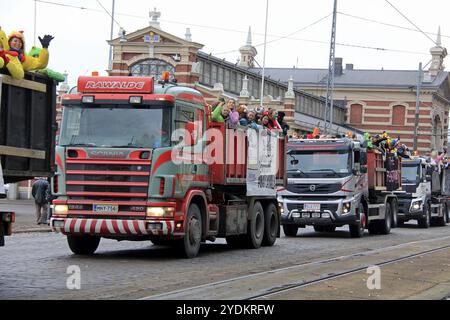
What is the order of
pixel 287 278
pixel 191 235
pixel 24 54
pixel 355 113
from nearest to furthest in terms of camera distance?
pixel 24 54 → pixel 287 278 → pixel 191 235 → pixel 355 113

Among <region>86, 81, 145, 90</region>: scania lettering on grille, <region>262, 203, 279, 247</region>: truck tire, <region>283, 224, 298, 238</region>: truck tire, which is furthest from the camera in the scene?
<region>283, 224, 298, 238</region>: truck tire

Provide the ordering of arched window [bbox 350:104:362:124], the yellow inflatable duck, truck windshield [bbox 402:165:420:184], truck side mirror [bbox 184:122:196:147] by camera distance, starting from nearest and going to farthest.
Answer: the yellow inflatable duck < truck side mirror [bbox 184:122:196:147] < truck windshield [bbox 402:165:420:184] < arched window [bbox 350:104:362:124]

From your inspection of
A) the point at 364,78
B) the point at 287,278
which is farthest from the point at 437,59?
the point at 287,278

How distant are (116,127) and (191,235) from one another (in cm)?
250

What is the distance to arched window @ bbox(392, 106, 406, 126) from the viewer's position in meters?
99.2

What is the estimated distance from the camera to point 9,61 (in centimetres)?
1080

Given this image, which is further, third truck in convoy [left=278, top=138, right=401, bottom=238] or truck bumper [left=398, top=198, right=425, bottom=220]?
truck bumper [left=398, top=198, right=425, bottom=220]

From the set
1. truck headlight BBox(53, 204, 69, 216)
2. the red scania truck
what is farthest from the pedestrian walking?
truck headlight BBox(53, 204, 69, 216)

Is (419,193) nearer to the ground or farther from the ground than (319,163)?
nearer to the ground

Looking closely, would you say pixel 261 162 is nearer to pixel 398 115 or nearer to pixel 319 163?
pixel 319 163

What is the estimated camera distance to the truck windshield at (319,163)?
25188mm

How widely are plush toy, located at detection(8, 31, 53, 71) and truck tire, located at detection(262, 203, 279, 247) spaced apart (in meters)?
10.5

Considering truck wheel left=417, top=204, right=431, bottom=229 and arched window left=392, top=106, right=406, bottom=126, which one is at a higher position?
arched window left=392, top=106, right=406, bottom=126

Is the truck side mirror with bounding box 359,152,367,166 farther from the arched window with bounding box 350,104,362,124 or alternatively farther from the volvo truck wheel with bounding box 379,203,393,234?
the arched window with bounding box 350,104,362,124
